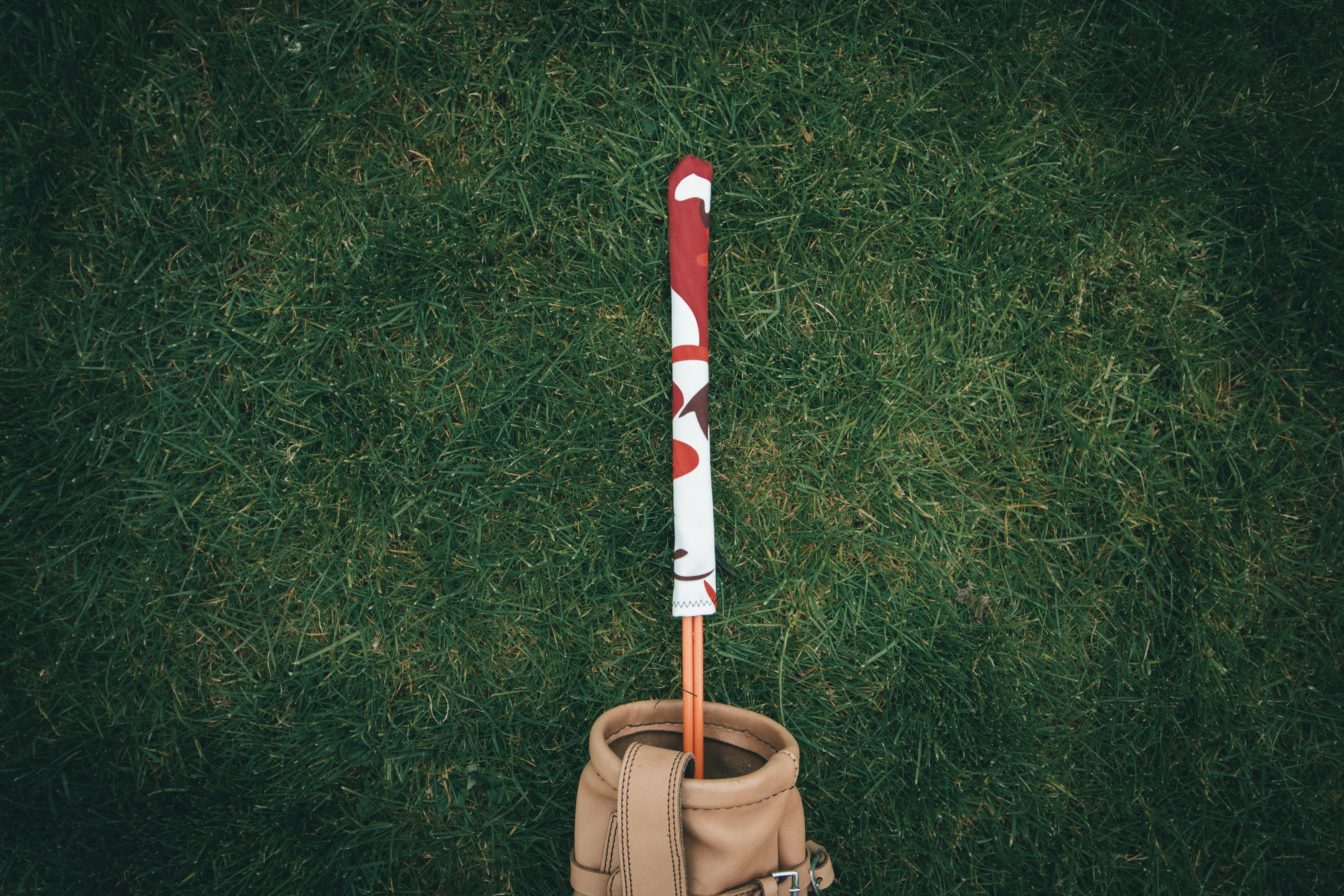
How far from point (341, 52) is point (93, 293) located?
0.97 metres

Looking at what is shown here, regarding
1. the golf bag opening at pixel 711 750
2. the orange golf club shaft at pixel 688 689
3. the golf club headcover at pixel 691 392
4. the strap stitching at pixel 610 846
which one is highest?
the golf club headcover at pixel 691 392

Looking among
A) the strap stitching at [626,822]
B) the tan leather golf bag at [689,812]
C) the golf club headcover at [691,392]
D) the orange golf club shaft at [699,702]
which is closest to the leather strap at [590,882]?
the tan leather golf bag at [689,812]

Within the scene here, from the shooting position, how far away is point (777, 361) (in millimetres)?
1844

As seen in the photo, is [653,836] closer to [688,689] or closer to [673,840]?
[673,840]

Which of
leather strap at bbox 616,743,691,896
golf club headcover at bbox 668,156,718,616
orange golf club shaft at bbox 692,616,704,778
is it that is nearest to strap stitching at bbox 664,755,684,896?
leather strap at bbox 616,743,691,896

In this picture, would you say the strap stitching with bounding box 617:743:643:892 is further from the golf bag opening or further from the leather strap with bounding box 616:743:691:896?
the golf bag opening

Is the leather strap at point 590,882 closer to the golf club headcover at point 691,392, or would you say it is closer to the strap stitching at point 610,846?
the strap stitching at point 610,846

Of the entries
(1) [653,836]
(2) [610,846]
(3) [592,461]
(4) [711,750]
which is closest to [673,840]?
(1) [653,836]

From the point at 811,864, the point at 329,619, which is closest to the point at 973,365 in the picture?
the point at 811,864

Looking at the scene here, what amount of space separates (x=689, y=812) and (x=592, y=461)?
89 centimetres

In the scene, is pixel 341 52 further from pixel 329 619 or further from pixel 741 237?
pixel 329 619

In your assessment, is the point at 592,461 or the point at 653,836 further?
the point at 592,461

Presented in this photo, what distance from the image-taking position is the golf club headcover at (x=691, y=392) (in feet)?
5.27

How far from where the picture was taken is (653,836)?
1.30 m
